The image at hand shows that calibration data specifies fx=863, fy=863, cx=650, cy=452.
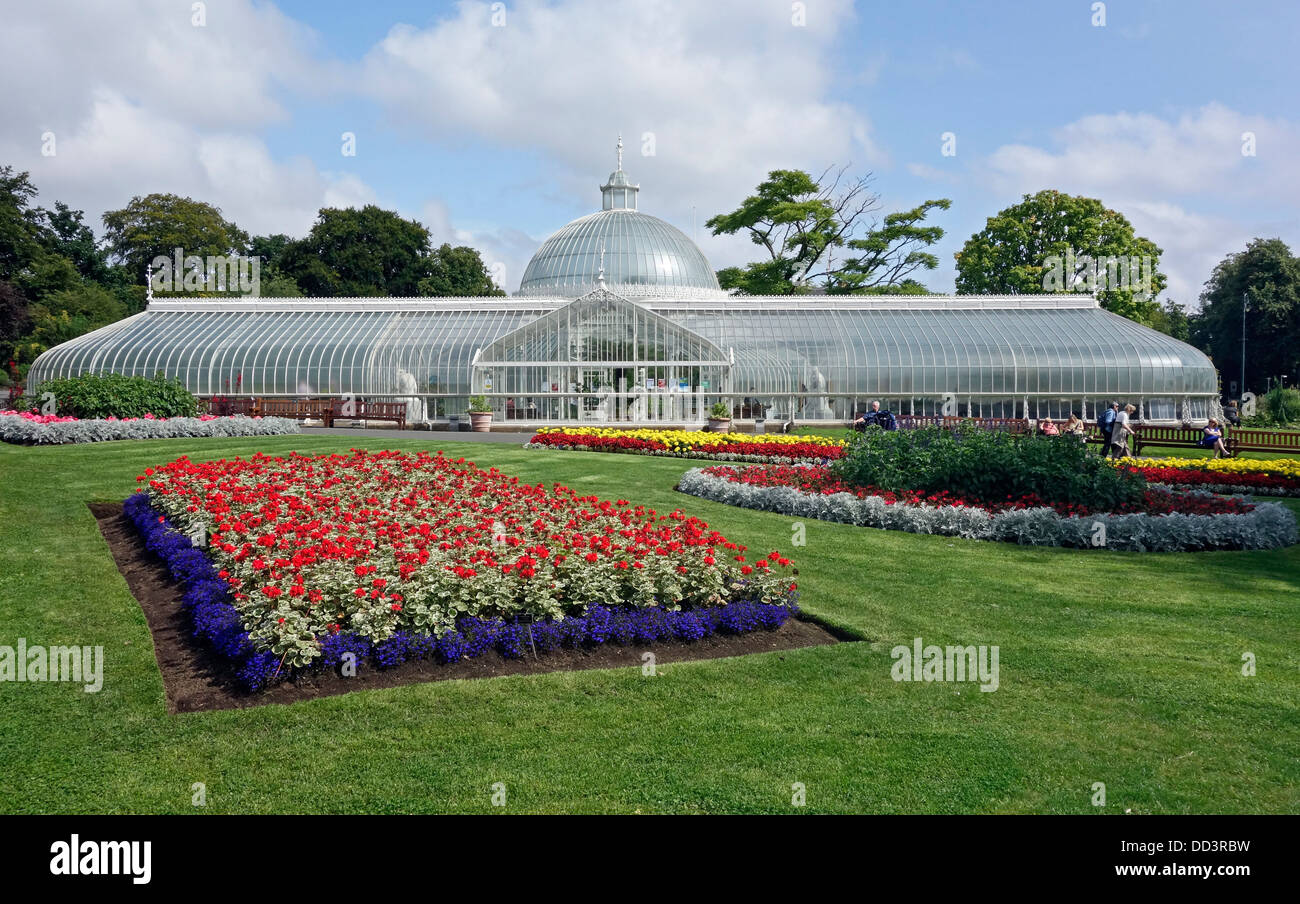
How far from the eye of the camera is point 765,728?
5738 mm

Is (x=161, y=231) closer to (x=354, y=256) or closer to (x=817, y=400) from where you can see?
(x=354, y=256)

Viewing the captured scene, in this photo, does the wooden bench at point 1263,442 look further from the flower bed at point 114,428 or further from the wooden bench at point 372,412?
the flower bed at point 114,428

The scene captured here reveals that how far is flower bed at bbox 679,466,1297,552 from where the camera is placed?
12.0 meters

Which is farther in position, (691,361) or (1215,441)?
(691,361)

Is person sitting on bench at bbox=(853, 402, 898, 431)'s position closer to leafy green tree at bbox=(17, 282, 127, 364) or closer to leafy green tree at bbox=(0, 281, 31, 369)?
leafy green tree at bbox=(17, 282, 127, 364)

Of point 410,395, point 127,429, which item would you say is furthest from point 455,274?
point 127,429

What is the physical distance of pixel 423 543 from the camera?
8.30 metres

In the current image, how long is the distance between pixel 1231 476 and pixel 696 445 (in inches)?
454

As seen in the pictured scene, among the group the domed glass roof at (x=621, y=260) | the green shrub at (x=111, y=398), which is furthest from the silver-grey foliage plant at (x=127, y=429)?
the domed glass roof at (x=621, y=260)

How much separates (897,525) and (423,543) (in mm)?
7432

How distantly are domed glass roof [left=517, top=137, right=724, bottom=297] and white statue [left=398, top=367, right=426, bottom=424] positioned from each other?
1170 centimetres

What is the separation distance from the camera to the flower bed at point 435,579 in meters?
6.79

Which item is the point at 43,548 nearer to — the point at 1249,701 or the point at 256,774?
the point at 256,774
